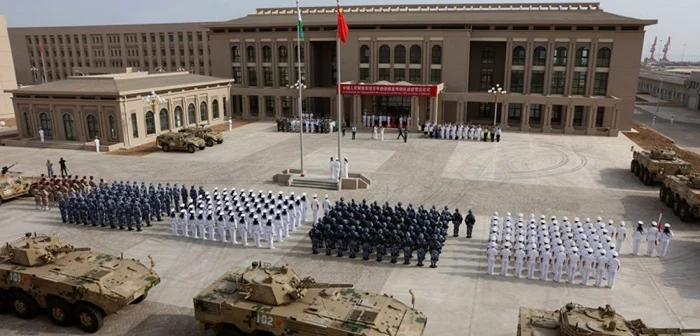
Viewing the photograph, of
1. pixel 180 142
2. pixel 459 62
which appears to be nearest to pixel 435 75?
pixel 459 62

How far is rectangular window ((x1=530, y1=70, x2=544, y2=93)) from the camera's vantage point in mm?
43072

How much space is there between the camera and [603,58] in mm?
41219

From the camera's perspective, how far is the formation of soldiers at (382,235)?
51.7 feet

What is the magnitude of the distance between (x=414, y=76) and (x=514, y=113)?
963 centimetres

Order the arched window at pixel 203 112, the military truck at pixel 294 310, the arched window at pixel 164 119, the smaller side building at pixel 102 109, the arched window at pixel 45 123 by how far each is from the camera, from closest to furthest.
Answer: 1. the military truck at pixel 294 310
2. the smaller side building at pixel 102 109
3. the arched window at pixel 45 123
4. the arched window at pixel 164 119
5. the arched window at pixel 203 112

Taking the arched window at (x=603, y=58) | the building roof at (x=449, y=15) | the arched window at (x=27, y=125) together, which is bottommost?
the arched window at (x=27, y=125)

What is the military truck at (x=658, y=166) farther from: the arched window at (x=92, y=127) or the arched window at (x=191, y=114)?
the arched window at (x=92, y=127)

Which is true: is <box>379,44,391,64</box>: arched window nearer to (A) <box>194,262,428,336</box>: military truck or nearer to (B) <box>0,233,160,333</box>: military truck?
(B) <box>0,233,160,333</box>: military truck

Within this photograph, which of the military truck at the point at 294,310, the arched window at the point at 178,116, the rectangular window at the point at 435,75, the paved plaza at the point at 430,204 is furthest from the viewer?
the rectangular window at the point at 435,75

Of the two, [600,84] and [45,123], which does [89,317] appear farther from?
[600,84]

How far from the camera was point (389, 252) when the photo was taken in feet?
55.2

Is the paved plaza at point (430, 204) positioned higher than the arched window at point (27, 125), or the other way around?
the arched window at point (27, 125)

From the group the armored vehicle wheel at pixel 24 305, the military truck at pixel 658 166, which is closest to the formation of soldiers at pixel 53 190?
the armored vehicle wheel at pixel 24 305

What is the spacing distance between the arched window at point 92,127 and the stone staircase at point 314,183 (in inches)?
697
